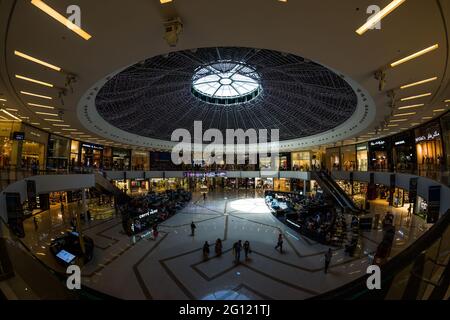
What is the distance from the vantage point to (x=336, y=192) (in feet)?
73.6

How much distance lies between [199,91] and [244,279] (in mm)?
17844

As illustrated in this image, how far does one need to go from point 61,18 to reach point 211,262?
10.8 meters

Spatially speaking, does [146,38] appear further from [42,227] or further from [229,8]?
[42,227]

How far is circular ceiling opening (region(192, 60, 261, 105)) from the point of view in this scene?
15.9m

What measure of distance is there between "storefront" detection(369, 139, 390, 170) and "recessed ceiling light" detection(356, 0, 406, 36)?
26.1 meters

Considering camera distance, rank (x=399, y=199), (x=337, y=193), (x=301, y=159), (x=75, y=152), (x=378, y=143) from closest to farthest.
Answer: (x=337, y=193)
(x=399, y=199)
(x=378, y=143)
(x=75, y=152)
(x=301, y=159)

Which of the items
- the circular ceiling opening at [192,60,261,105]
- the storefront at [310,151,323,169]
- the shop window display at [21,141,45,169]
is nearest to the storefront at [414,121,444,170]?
the circular ceiling opening at [192,60,261,105]

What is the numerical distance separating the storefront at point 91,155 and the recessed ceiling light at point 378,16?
3441 cm

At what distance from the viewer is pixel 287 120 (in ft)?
85.7

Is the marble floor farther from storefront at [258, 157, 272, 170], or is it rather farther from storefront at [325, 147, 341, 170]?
storefront at [258, 157, 272, 170]

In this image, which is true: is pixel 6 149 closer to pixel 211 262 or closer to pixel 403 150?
pixel 211 262

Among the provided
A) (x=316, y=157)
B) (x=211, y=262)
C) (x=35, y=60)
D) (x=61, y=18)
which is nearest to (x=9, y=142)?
(x=35, y=60)

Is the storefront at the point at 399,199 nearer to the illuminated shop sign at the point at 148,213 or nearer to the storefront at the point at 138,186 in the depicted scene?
the illuminated shop sign at the point at 148,213
